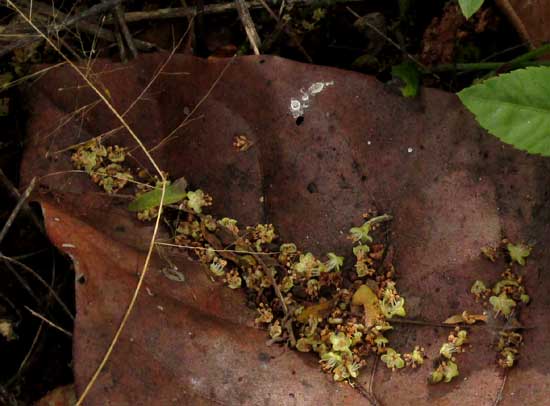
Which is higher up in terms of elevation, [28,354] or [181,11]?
[181,11]

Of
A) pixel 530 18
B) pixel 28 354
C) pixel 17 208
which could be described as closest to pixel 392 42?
pixel 530 18

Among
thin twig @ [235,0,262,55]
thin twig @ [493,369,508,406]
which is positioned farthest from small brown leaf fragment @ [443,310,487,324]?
thin twig @ [235,0,262,55]

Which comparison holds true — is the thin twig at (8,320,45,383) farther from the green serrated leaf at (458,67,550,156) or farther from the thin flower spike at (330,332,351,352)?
the green serrated leaf at (458,67,550,156)

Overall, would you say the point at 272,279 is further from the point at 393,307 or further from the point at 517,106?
the point at 517,106

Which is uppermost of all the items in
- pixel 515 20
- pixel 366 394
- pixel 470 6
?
pixel 470 6

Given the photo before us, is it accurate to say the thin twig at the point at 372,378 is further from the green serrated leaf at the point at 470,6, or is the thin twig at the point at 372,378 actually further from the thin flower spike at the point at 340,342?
the green serrated leaf at the point at 470,6
